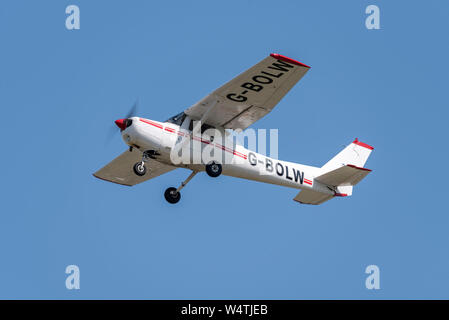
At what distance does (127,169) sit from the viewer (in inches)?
870

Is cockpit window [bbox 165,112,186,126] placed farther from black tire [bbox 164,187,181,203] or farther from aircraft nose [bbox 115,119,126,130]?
black tire [bbox 164,187,181,203]

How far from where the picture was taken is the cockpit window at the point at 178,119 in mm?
19641

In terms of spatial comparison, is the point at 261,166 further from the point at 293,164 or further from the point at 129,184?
the point at 129,184

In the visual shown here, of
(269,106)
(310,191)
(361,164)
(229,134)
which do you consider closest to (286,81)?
(269,106)

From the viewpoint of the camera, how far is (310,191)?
21.8 m

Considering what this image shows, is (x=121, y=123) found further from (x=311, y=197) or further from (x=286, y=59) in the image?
(x=311, y=197)

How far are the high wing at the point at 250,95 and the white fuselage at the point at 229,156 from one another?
0.49 m

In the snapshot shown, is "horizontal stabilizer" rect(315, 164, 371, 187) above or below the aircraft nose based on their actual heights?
below

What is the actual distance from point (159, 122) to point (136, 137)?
0.70m

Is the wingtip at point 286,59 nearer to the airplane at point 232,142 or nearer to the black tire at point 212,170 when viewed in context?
the airplane at point 232,142

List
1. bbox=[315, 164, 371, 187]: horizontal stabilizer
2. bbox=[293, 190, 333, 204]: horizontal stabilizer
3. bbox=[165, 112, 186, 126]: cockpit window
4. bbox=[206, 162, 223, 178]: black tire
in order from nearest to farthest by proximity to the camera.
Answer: bbox=[165, 112, 186, 126]: cockpit window → bbox=[206, 162, 223, 178]: black tire → bbox=[315, 164, 371, 187]: horizontal stabilizer → bbox=[293, 190, 333, 204]: horizontal stabilizer

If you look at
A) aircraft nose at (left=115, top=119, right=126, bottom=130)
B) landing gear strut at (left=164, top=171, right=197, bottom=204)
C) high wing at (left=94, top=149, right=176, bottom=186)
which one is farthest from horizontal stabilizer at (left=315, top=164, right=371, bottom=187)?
aircraft nose at (left=115, top=119, right=126, bottom=130)

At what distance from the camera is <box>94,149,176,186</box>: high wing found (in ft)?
70.8

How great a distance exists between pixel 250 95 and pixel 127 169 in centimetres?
463
